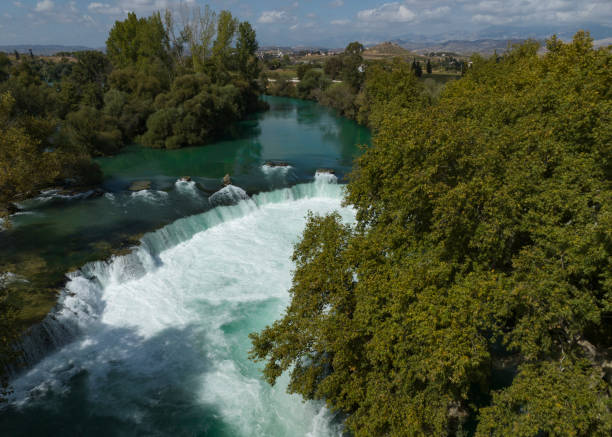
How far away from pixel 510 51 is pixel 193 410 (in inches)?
1734

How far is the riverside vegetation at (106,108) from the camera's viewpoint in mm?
15867

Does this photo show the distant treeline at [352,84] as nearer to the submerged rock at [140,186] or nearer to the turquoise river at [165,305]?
the turquoise river at [165,305]

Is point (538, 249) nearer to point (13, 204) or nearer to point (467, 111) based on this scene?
point (467, 111)

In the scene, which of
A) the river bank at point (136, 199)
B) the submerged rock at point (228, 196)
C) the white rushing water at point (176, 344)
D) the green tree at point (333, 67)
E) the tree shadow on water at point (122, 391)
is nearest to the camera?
the tree shadow on water at point (122, 391)

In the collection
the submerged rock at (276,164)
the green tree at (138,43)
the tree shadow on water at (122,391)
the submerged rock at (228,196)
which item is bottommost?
the tree shadow on water at (122,391)

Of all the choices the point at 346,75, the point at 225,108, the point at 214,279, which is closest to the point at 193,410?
the point at 214,279

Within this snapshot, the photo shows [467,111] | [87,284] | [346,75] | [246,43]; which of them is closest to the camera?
[87,284]

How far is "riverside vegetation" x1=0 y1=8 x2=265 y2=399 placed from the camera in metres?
15.9

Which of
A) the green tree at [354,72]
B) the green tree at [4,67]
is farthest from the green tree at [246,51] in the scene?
the green tree at [4,67]

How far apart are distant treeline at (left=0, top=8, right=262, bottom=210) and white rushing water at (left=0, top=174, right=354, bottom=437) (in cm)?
683

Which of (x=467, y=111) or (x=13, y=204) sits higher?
(x=467, y=111)

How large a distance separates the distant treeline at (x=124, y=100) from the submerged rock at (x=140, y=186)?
122 inches

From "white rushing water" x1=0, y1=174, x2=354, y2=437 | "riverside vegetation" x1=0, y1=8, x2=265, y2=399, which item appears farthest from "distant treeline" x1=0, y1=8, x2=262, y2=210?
"white rushing water" x1=0, y1=174, x2=354, y2=437

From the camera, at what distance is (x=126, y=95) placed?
1858 inches
